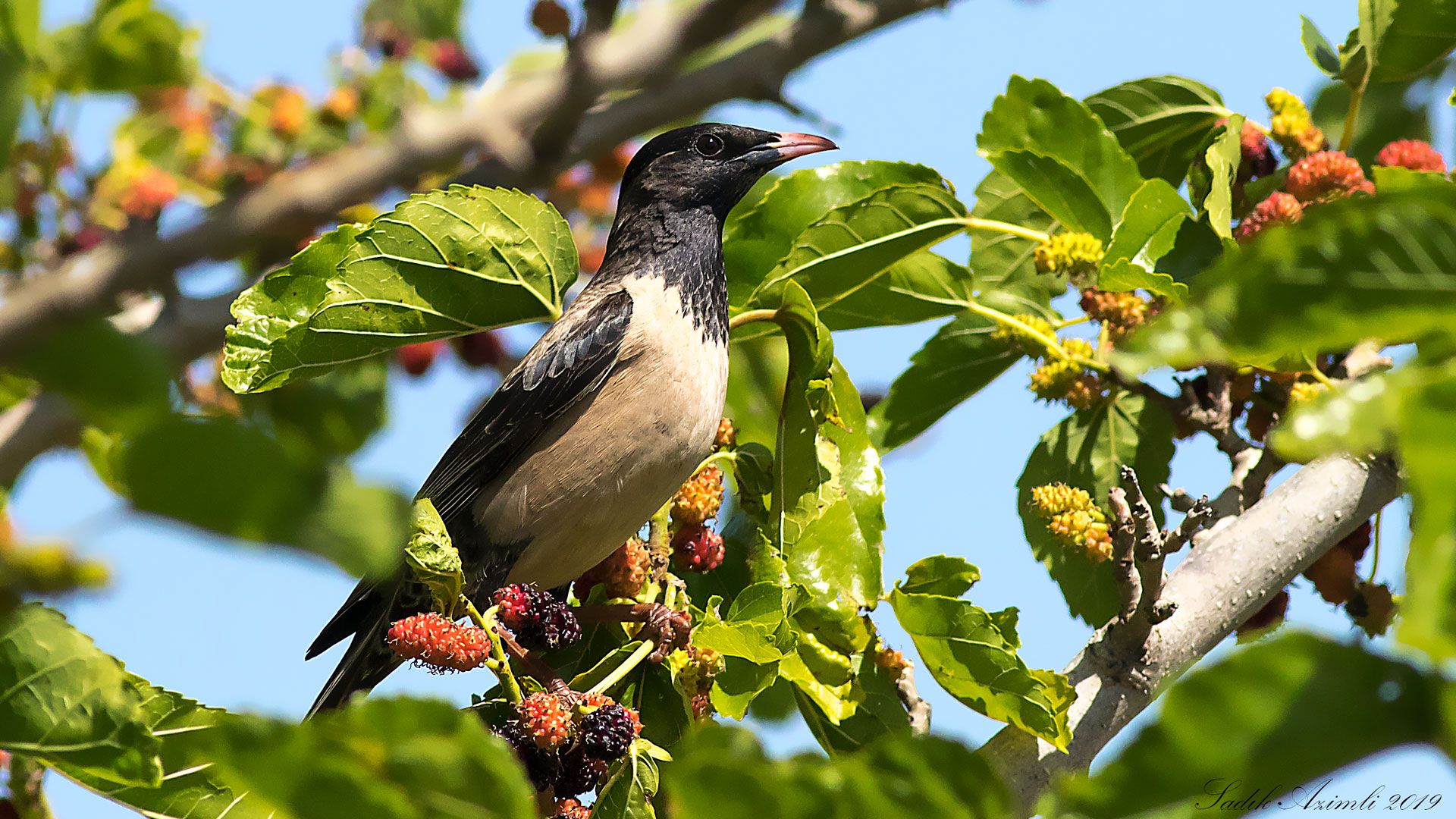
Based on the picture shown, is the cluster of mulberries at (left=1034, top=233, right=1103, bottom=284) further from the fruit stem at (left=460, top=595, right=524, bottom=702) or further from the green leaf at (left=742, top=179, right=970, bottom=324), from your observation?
the fruit stem at (left=460, top=595, right=524, bottom=702)

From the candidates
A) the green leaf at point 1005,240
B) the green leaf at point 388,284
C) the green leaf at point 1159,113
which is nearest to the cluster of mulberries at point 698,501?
the green leaf at point 388,284

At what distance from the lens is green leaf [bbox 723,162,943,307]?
3.36m

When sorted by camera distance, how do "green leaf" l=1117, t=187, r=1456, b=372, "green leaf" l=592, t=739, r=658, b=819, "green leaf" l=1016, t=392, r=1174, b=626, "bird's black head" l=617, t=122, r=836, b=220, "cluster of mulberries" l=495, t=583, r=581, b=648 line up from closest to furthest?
"green leaf" l=1117, t=187, r=1456, b=372 < "green leaf" l=592, t=739, r=658, b=819 < "cluster of mulberries" l=495, t=583, r=581, b=648 < "green leaf" l=1016, t=392, r=1174, b=626 < "bird's black head" l=617, t=122, r=836, b=220

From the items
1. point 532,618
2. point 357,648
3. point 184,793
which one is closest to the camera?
point 184,793

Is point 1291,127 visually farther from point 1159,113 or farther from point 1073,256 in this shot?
point 1073,256

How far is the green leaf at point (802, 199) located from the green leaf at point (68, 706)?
209 centimetres

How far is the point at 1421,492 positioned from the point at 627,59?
1.89 metres

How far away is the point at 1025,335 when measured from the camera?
140 inches

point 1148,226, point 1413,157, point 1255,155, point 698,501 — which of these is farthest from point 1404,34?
point 698,501

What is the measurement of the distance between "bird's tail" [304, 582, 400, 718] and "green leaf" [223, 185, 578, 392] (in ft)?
4.37

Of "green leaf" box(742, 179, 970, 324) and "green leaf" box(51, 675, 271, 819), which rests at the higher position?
"green leaf" box(742, 179, 970, 324)

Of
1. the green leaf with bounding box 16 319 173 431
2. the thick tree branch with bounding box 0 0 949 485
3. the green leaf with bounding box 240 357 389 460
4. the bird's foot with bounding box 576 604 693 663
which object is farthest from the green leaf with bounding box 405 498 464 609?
the green leaf with bounding box 16 319 173 431

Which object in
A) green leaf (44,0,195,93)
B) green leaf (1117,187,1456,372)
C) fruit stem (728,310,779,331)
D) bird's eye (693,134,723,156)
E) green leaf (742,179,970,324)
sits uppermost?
green leaf (44,0,195,93)

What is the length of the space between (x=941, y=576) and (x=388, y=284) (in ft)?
5.11
